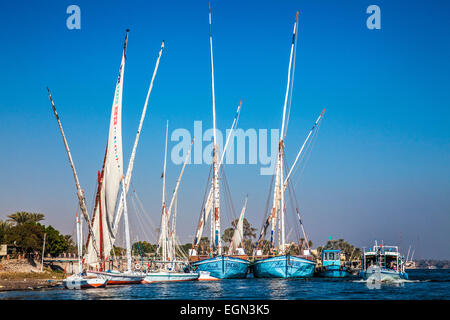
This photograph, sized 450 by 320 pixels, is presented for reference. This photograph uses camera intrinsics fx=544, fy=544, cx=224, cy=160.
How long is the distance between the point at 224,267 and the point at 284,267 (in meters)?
9.85

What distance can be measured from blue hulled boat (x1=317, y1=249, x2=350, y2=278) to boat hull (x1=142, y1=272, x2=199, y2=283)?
2693cm

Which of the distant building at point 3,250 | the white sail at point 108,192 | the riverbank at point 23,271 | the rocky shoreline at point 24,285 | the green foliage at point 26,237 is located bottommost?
the riverbank at point 23,271

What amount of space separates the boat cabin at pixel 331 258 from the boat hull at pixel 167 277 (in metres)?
30.0

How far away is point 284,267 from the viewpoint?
8488cm

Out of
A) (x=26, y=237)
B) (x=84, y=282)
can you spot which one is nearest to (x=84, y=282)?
(x=84, y=282)

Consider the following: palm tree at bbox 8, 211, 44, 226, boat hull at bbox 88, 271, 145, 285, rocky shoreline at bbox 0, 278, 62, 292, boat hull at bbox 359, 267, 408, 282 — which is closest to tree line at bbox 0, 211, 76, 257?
palm tree at bbox 8, 211, 44, 226

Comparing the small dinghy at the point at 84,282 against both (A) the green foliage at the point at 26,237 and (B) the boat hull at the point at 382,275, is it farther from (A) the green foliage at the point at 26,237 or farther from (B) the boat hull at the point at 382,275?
(A) the green foliage at the point at 26,237

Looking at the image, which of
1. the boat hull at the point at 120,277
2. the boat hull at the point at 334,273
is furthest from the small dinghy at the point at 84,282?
the boat hull at the point at 334,273

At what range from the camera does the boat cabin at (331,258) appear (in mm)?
102562

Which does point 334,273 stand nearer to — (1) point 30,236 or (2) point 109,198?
(2) point 109,198
